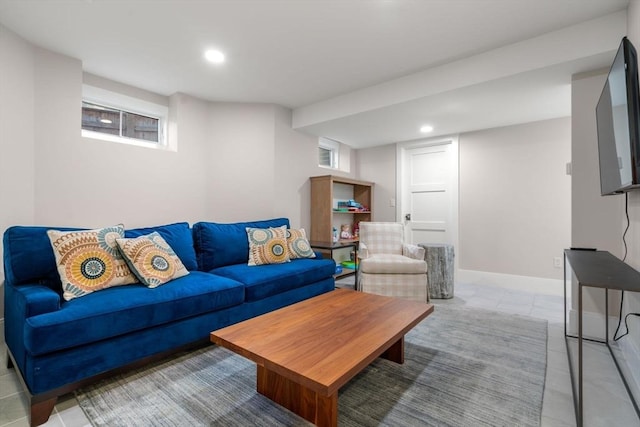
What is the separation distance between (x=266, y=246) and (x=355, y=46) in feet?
6.36

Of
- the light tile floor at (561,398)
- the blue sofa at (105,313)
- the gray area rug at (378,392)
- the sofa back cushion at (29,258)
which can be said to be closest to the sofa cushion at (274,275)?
the blue sofa at (105,313)

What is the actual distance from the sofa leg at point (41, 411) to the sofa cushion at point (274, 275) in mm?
1199

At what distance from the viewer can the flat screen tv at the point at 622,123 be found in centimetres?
145

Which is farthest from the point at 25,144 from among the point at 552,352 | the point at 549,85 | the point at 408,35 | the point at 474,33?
the point at 549,85

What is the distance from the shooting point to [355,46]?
2.44m

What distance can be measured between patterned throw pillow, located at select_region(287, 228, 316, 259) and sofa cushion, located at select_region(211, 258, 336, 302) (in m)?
0.10

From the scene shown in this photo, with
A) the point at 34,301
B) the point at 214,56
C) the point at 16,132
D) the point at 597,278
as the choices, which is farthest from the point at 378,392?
the point at 16,132

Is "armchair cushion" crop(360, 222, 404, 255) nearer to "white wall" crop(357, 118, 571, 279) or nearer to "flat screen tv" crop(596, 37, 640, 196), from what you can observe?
"white wall" crop(357, 118, 571, 279)

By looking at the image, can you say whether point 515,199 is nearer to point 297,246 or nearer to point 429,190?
point 429,190

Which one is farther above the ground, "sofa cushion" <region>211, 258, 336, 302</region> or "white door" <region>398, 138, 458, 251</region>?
"white door" <region>398, 138, 458, 251</region>

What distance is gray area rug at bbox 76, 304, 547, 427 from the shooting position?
141 cm

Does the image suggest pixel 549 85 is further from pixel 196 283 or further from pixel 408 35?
pixel 196 283

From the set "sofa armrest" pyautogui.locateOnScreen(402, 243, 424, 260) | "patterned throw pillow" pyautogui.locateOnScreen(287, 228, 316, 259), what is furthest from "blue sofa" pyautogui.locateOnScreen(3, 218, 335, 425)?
"sofa armrest" pyautogui.locateOnScreen(402, 243, 424, 260)

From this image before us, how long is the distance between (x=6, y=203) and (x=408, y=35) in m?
3.27
